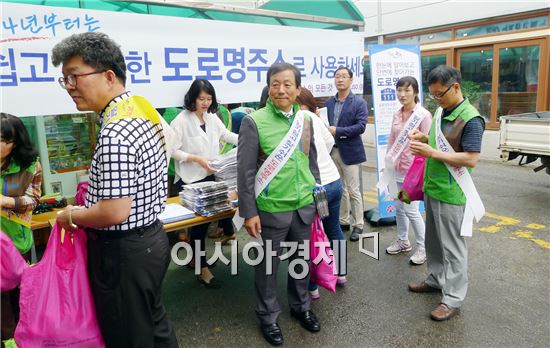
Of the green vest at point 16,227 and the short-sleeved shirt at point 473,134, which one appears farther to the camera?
the short-sleeved shirt at point 473,134

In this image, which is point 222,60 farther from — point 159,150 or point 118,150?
point 118,150

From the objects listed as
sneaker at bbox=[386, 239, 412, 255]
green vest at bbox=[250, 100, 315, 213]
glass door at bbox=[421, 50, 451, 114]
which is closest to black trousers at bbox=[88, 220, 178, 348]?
green vest at bbox=[250, 100, 315, 213]

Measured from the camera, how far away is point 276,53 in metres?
3.98

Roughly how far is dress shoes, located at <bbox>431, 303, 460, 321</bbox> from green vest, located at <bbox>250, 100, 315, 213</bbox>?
1252 millimetres

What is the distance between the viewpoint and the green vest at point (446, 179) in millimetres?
2801

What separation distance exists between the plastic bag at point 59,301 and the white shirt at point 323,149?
171 cm

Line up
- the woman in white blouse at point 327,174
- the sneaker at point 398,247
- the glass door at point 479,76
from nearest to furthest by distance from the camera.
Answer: the woman in white blouse at point 327,174 → the sneaker at point 398,247 → the glass door at point 479,76

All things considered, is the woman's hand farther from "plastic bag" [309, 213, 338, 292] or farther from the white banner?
"plastic bag" [309, 213, 338, 292]

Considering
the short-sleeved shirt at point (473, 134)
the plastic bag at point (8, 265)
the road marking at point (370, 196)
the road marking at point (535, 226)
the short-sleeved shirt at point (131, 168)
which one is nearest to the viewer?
the short-sleeved shirt at point (131, 168)

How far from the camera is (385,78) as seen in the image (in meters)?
4.67

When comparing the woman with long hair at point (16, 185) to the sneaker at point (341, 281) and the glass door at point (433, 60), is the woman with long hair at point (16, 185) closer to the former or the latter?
the sneaker at point (341, 281)

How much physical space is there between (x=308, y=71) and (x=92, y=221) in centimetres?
315

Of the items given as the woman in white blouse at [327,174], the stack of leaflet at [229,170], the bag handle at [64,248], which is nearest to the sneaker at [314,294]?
the woman in white blouse at [327,174]

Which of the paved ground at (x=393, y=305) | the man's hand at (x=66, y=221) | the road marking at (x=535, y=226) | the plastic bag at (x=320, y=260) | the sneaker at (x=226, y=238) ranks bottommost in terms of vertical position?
the paved ground at (x=393, y=305)
